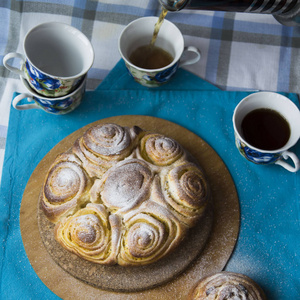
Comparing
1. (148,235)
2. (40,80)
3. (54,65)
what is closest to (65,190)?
(148,235)

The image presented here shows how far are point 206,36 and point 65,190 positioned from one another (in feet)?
3.44

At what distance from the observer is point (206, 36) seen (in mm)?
2160

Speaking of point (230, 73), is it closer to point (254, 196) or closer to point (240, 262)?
point (254, 196)

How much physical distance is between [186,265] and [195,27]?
3.67ft

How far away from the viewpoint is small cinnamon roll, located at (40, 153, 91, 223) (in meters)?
1.59

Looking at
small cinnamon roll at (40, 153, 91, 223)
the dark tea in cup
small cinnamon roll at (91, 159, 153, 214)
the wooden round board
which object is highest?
the dark tea in cup

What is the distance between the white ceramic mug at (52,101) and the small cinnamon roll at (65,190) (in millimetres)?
299

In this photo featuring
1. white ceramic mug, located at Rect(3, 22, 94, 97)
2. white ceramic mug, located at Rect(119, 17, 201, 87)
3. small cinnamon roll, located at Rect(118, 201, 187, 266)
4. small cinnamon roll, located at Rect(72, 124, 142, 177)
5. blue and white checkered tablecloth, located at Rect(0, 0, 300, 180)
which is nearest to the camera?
small cinnamon roll, located at Rect(118, 201, 187, 266)

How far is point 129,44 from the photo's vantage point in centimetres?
195

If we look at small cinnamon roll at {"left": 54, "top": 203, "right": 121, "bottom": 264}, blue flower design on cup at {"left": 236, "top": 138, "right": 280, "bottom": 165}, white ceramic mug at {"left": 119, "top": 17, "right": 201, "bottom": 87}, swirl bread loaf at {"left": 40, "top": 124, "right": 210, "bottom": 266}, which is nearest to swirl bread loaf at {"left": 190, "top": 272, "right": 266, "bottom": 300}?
swirl bread loaf at {"left": 40, "top": 124, "right": 210, "bottom": 266}

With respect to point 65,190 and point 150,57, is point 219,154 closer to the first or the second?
point 150,57

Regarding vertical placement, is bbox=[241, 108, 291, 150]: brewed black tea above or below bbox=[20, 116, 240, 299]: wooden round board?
above

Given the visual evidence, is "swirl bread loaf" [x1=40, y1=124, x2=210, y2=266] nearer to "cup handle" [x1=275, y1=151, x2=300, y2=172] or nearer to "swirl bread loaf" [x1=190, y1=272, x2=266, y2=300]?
"swirl bread loaf" [x1=190, y1=272, x2=266, y2=300]

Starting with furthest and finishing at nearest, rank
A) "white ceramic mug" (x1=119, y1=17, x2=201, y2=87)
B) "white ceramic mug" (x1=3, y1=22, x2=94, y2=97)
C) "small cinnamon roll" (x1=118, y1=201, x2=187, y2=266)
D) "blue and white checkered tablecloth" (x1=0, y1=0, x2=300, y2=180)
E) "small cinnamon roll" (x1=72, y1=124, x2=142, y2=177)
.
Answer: "blue and white checkered tablecloth" (x1=0, y1=0, x2=300, y2=180), "white ceramic mug" (x1=119, y1=17, x2=201, y2=87), "white ceramic mug" (x1=3, y1=22, x2=94, y2=97), "small cinnamon roll" (x1=72, y1=124, x2=142, y2=177), "small cinnamon roll" (x1=118, y1=201, x2=187, y2=266)
